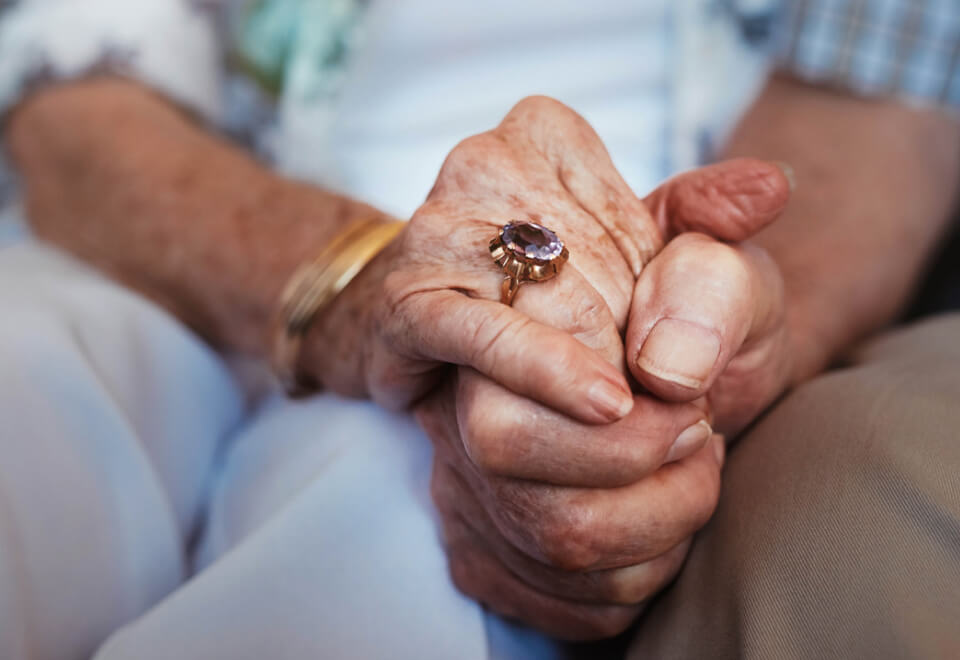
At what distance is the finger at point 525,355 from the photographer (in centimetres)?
37

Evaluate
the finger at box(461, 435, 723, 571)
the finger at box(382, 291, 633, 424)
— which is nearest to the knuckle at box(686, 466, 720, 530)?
the finger at box(461, 435, 723, 571)

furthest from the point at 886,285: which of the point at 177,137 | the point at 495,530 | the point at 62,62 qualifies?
the point at 62,62

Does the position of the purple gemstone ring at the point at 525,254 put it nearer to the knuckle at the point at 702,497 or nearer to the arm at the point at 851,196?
the knuckle at the point at 702,497

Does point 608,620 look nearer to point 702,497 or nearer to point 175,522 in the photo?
point 702,497

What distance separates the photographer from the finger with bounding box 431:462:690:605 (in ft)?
1.52

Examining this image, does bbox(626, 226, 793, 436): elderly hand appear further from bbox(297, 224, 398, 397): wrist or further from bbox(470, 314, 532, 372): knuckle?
bbox(297, 224, 398, 397): wrist

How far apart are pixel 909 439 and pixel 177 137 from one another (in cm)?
83

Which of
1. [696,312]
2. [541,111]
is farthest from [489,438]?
[541,111]

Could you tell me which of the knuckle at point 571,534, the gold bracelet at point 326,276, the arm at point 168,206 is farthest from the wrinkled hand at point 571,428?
the arm at point 168,206

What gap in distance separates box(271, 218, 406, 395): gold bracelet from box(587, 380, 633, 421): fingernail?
0.30 metres

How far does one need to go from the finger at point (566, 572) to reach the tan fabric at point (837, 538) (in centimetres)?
2

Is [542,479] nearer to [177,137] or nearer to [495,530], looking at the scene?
[495,530]

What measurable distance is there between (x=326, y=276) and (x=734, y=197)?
13.0 inches

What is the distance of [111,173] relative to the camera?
873 mm
